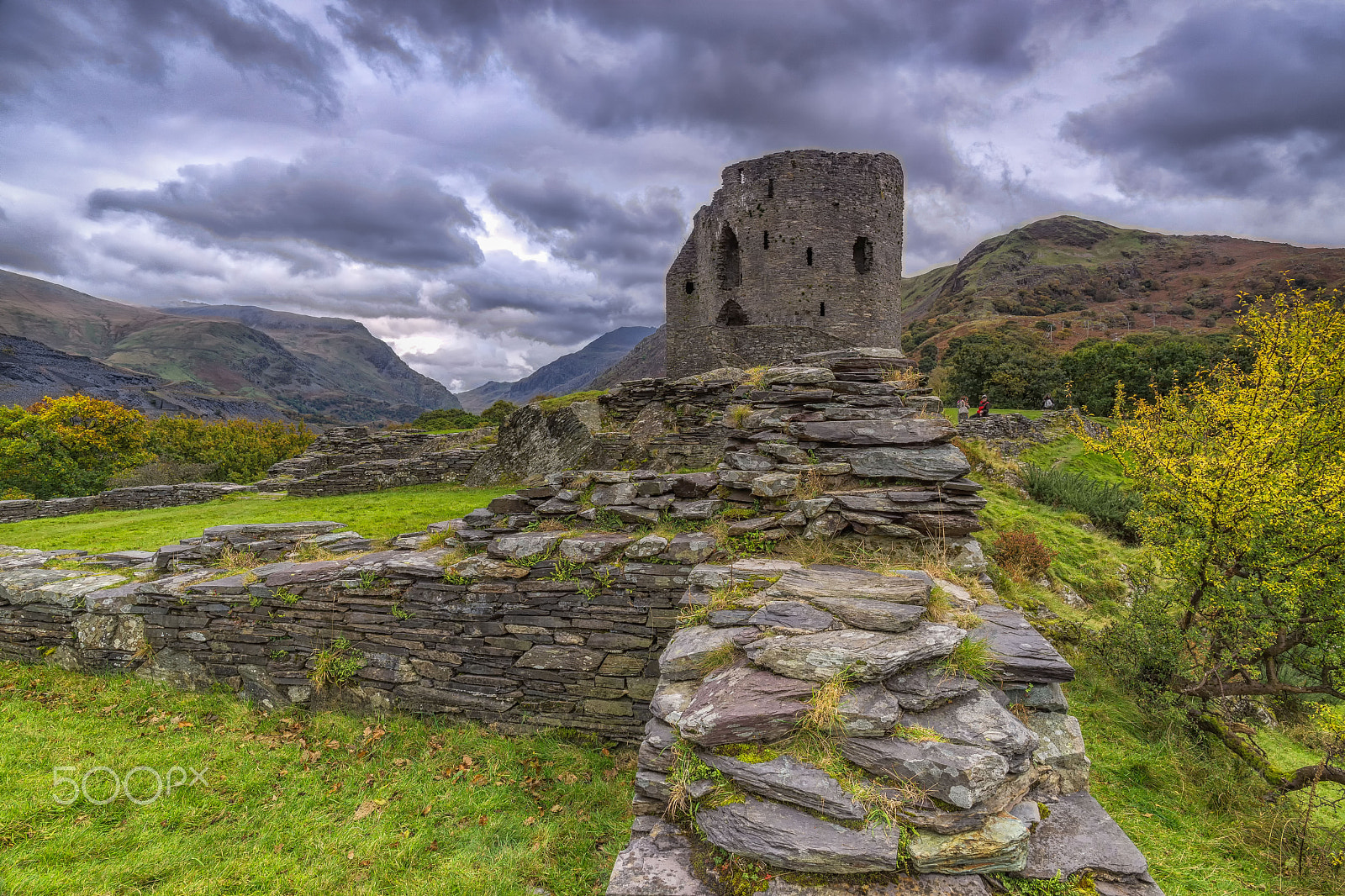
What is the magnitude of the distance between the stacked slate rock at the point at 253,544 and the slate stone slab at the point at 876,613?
6962 millimetres

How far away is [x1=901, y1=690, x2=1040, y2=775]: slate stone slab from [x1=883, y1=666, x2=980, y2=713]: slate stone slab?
0.17ft

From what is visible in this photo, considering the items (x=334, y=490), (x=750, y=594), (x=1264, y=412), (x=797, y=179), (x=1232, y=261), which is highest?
(x=1232, y=261)

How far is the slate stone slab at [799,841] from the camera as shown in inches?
106

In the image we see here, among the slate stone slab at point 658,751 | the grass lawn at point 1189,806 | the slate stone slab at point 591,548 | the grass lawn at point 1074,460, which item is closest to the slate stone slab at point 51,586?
the slate stone slab at point 591,548

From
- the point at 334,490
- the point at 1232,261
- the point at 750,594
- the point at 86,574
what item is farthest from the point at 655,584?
the point at 1232,261

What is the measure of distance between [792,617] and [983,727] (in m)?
1.41

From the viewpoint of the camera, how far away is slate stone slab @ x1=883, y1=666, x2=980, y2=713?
336 centimetres

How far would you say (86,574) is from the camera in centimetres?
804

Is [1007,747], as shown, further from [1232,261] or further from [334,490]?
[1232,261]

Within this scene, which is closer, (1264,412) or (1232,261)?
(1264,412)

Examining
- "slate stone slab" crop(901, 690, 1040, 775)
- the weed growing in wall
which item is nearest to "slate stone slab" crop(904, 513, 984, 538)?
"slate stone slab" crop(901, 690, 1040, 775)

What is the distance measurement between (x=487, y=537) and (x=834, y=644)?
4756mm

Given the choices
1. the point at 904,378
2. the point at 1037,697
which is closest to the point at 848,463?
the point at 904,378

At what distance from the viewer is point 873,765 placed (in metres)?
3.04
